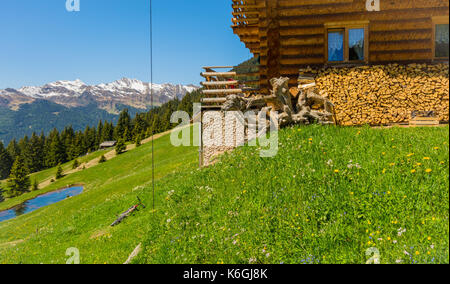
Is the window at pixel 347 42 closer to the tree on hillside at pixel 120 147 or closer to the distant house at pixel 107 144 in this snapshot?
the tree on hillside at pixel 120 147

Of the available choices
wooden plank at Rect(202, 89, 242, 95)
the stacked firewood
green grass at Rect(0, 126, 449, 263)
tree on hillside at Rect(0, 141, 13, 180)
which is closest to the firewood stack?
the stacked firewood

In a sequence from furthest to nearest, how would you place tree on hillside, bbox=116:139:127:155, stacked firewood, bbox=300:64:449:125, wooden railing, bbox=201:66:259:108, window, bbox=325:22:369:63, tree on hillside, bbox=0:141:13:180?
tree on hillside, bbox=0:141:13:180, tree on hillside, bbox=116:139:127:155, wooden railing, bbox=201:66:259:108, window, bbox=325:22:369:63, stacked firewood, bbox=300:64:449:125

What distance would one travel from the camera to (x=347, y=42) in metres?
12.4

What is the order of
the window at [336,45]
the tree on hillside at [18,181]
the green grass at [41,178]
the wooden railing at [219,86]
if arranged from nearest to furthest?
the window at [336,45] → the wooden railing at [219,86] → the green grass at [41,178] → the tree on hillside at [18,181]

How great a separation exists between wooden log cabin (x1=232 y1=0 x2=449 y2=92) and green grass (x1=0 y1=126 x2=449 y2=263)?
186 inches

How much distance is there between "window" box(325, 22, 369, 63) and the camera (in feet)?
40.2

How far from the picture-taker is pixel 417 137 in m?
7.04

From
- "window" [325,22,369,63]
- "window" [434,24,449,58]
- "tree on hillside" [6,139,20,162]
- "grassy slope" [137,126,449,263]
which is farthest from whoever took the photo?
"tree on hillside" [6,139,20,162]

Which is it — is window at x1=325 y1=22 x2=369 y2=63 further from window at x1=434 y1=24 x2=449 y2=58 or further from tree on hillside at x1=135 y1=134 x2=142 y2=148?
tree on hillside at x1=135 y1=134 x2=142 y2=148

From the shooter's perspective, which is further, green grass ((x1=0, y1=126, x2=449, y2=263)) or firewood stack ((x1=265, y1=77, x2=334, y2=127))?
firewood stack ((x1=265, y1=77, x2=334, y2=127))

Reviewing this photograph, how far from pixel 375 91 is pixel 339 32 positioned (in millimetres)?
3102

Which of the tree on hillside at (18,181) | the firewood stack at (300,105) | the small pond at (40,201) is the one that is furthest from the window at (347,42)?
the tree on hillside at (18,181)

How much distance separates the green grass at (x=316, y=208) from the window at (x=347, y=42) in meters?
4.67

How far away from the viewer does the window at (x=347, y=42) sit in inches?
483
